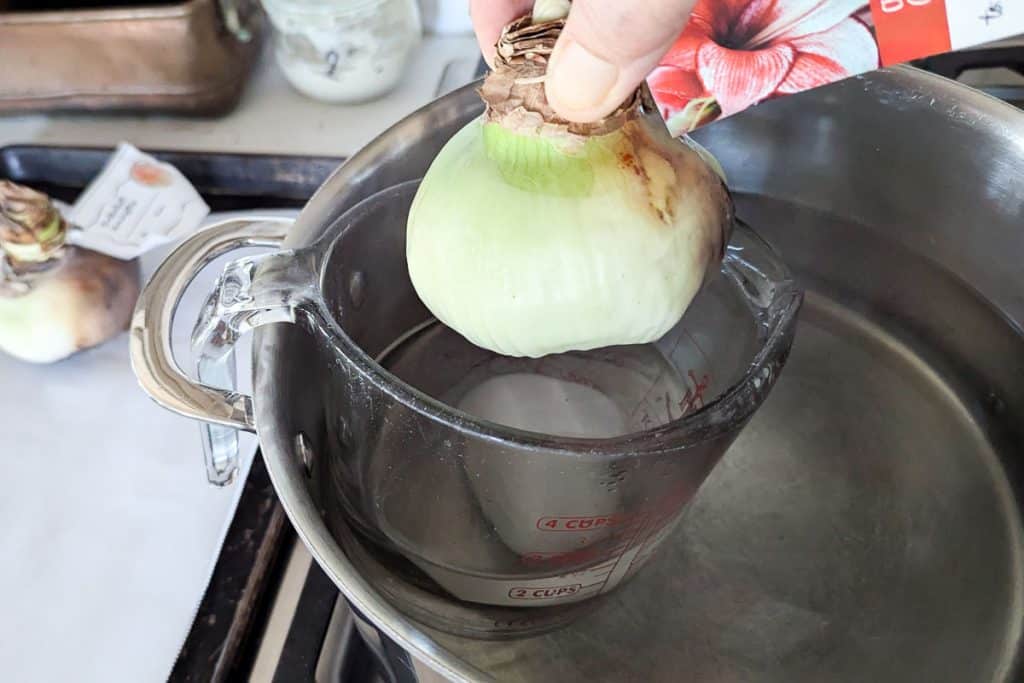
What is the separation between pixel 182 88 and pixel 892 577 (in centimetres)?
62

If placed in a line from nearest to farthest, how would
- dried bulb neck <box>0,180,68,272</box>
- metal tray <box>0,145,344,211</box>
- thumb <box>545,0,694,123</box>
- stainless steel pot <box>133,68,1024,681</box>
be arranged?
1. thumb <box>545,0,694,123</box>
2. stainless steel pot <box>133,68,1024,681</box>
3. dried bulb neck <box>0,180,68,272</box>
4. metal tray <box>0,145,344,211</box>

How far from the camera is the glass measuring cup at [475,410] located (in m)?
0.35

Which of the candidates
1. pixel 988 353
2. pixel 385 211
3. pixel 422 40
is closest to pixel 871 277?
pixel 988 353

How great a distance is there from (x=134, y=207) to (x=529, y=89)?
44 centimetres

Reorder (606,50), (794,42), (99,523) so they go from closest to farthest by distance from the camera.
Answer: (606,50), (794,42), (99,523)

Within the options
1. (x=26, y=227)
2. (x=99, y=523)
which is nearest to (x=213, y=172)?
(x=26, y=227)

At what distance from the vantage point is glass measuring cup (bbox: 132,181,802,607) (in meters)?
0.35

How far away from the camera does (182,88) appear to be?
2.40ft

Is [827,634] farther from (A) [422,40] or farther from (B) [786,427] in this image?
(A) [422,40]

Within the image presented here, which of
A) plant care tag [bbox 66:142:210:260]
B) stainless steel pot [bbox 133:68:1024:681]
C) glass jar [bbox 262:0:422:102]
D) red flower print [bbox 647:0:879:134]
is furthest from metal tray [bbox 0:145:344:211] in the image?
red flower print [bbox 647:0:879:134]

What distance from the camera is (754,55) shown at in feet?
1.34

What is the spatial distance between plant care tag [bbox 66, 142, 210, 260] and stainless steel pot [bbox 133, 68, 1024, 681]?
0.86 ft

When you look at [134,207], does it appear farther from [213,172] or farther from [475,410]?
[475,410]

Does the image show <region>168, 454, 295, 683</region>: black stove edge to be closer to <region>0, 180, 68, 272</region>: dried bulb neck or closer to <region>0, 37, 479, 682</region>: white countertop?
<region>0, 37, 479, 682</region>: white countertop
